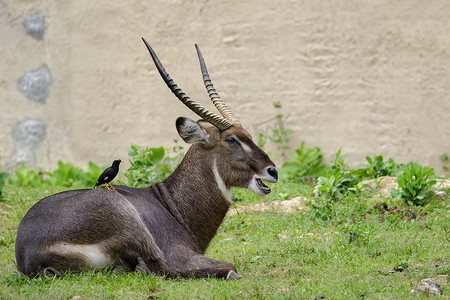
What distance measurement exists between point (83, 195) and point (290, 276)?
184 centimetres

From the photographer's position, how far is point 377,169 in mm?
9734

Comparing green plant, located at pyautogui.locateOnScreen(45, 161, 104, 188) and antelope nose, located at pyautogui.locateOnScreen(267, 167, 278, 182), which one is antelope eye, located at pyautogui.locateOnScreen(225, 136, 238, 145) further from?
green plant, located at pyautogui.locateOnScreen(45, 161, 104, 188)

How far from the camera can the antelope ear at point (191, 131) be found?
5906 millimetres

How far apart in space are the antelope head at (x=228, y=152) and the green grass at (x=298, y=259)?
77 centimetres

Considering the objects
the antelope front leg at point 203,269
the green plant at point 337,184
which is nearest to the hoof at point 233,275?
the antelope front leg at point 203,269

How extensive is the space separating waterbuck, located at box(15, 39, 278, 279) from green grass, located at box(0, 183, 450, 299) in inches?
6.8

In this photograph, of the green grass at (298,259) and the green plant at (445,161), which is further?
the green plant at (445,161)

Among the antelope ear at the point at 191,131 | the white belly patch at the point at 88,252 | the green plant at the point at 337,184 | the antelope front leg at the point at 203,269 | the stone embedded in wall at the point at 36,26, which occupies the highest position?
the stone embedded in wall at the point at 36,26

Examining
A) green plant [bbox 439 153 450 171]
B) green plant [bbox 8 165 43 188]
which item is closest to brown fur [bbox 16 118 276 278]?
green plant [bbox 439 153 450 171]

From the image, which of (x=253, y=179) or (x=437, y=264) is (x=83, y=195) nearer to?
(x=253, y=179)

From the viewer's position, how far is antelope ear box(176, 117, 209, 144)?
19.4 ft

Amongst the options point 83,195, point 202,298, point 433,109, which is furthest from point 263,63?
point 202,298

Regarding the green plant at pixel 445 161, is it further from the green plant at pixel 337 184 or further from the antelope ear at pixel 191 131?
the antelope ear at pixel 191 131

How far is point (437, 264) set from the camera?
553cm
